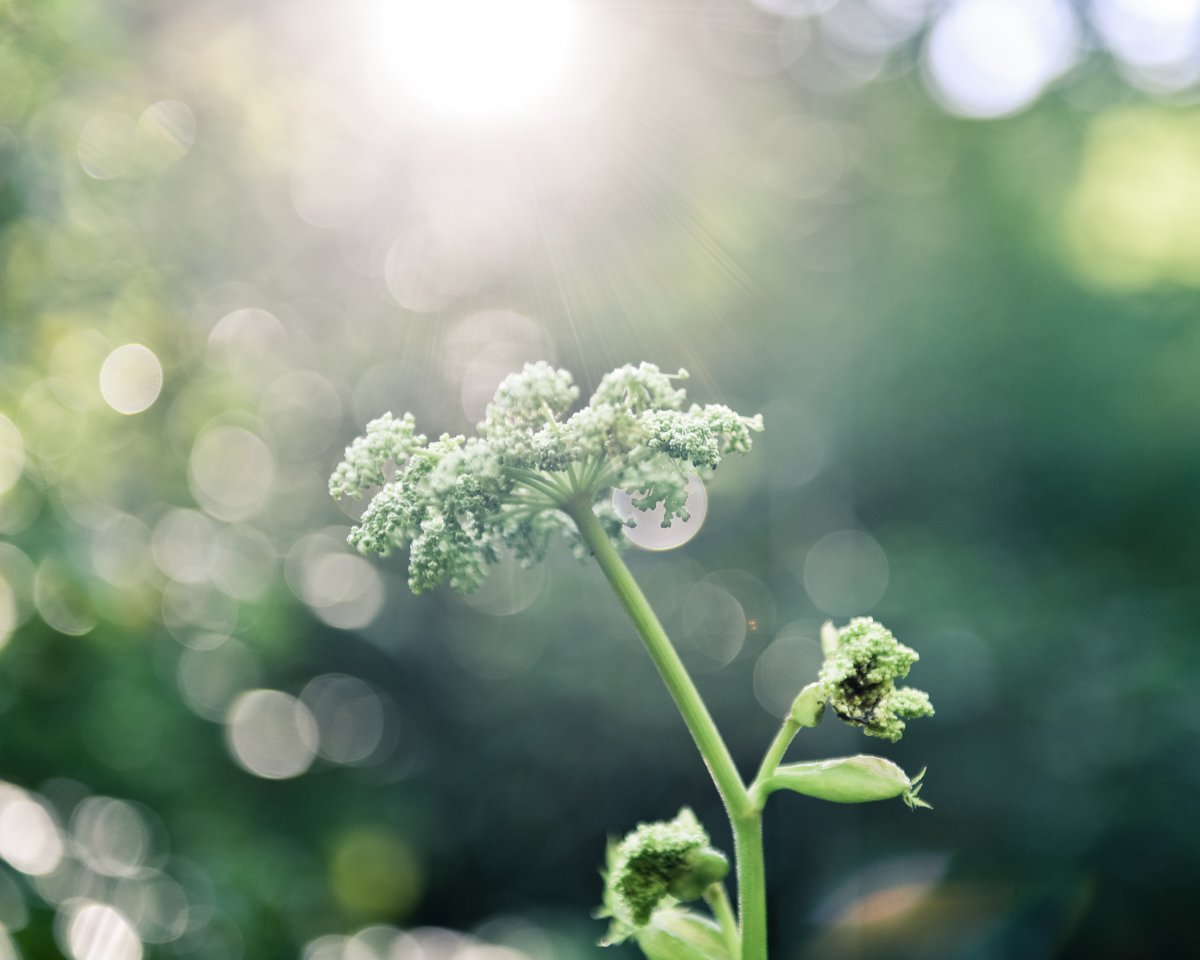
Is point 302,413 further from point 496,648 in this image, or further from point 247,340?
point 496,648

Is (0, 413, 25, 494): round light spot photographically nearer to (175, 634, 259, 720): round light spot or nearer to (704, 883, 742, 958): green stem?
(175, 634, 259, 720): round light spot

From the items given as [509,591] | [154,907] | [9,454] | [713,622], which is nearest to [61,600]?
[9,454]

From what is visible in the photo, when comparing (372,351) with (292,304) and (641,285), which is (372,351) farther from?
(641,285)

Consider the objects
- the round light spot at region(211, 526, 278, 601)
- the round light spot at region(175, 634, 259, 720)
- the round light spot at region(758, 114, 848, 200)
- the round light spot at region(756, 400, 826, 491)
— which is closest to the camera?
the round light spot at region(211, 526, 278, 601)

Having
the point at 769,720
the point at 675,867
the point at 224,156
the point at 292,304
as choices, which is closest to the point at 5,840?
the point at 675,867

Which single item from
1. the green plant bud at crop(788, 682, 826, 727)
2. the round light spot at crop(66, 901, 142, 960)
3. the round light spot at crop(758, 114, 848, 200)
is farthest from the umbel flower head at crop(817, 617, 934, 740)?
the round light spot at crop(758, 114, 848, 200)

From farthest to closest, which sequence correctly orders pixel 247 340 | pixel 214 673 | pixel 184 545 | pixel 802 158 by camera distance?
pixel 802 158 → pixel 214 673 → pixel 247 340 → pixel 184 545

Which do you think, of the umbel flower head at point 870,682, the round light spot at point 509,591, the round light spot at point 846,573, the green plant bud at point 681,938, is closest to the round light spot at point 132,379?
the round light spot at point 509,591
